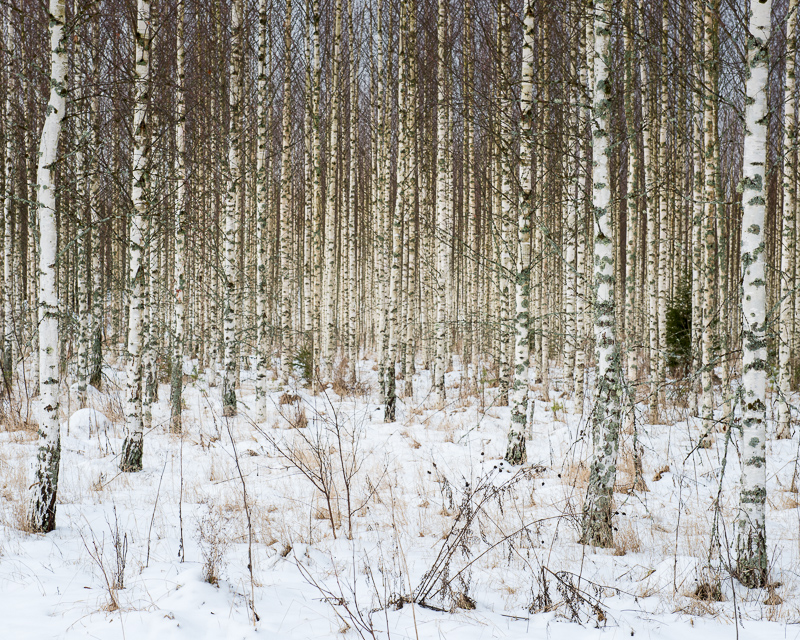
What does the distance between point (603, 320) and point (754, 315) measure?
102 centimetres

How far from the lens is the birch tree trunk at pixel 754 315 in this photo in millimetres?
3572

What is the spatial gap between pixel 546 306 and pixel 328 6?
10037mm

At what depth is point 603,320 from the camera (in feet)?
14.2

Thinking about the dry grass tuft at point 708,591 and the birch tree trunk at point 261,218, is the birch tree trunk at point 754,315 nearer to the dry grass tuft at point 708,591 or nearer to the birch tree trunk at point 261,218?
the dry grass tuft at point 708,591

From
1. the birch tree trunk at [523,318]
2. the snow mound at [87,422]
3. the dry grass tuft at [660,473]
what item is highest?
the birch tree trunk at [523,318]

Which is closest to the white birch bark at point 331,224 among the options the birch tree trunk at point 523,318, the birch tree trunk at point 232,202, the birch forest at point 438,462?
the birch forest at point 438,462

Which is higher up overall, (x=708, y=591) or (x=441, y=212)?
(x=441, y=212)

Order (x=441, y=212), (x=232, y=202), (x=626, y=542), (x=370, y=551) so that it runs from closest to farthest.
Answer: (x=370, y=551)
(x=626, y=542)
(x=232, y=202)
(x=441, y=212)

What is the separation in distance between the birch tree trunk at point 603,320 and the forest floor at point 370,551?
0.74 ft

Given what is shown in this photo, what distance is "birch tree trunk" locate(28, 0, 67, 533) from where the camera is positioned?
4.27 metres

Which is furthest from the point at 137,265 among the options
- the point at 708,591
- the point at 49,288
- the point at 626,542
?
the point at 708,591

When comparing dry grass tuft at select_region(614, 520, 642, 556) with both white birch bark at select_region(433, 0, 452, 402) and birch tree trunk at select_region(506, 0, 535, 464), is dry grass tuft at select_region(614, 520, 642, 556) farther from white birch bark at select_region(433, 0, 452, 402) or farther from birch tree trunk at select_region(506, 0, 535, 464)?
white birch bark at select_region(433, 0, 452, 402)

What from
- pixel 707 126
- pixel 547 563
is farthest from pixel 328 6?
pixel 547 563

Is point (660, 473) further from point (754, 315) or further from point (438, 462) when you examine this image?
point (754, 315)
